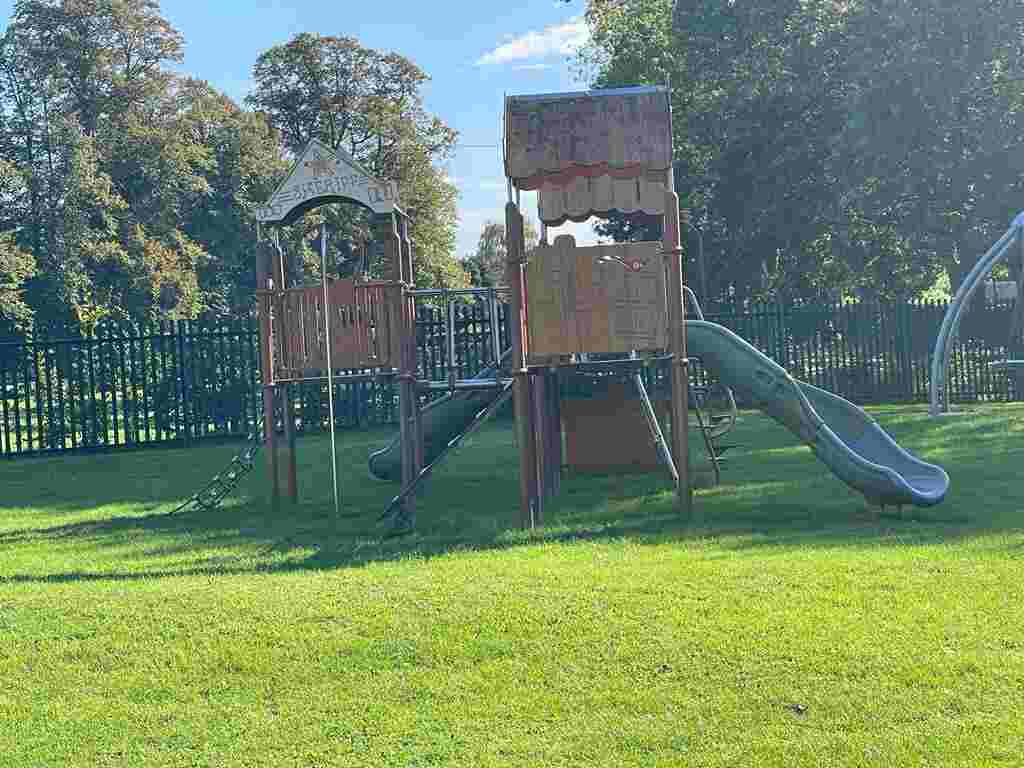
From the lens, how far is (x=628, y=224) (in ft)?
125

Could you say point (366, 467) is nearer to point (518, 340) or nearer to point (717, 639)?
point (518, 340)

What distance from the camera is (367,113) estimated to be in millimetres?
54094

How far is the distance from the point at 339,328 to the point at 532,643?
6.21 metres

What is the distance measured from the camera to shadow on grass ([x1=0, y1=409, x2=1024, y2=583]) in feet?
31.6

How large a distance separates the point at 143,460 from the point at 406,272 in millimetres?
7918

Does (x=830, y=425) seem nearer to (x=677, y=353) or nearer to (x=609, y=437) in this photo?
(x=609, y=437)

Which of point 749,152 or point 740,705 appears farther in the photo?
point 749,152

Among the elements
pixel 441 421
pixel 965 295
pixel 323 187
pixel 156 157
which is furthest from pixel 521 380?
pixel 156 157

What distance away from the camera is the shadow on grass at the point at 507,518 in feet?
31.6

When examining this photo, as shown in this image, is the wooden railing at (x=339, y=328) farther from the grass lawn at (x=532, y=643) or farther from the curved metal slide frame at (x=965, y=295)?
the curved metal slide frame at (x=965, y=295)

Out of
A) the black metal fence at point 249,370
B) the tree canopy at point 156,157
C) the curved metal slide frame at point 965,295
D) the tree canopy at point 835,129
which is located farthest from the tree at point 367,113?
the curved metal slide frame at point 965,295

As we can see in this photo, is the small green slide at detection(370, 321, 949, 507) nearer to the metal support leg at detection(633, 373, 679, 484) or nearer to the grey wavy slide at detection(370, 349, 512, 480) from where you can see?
the grey wavy slide at detection(370, 349, 512, 480)

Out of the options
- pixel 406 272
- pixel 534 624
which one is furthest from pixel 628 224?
pixel 534 624

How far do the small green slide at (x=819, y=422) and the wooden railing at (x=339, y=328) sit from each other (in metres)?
1.34
